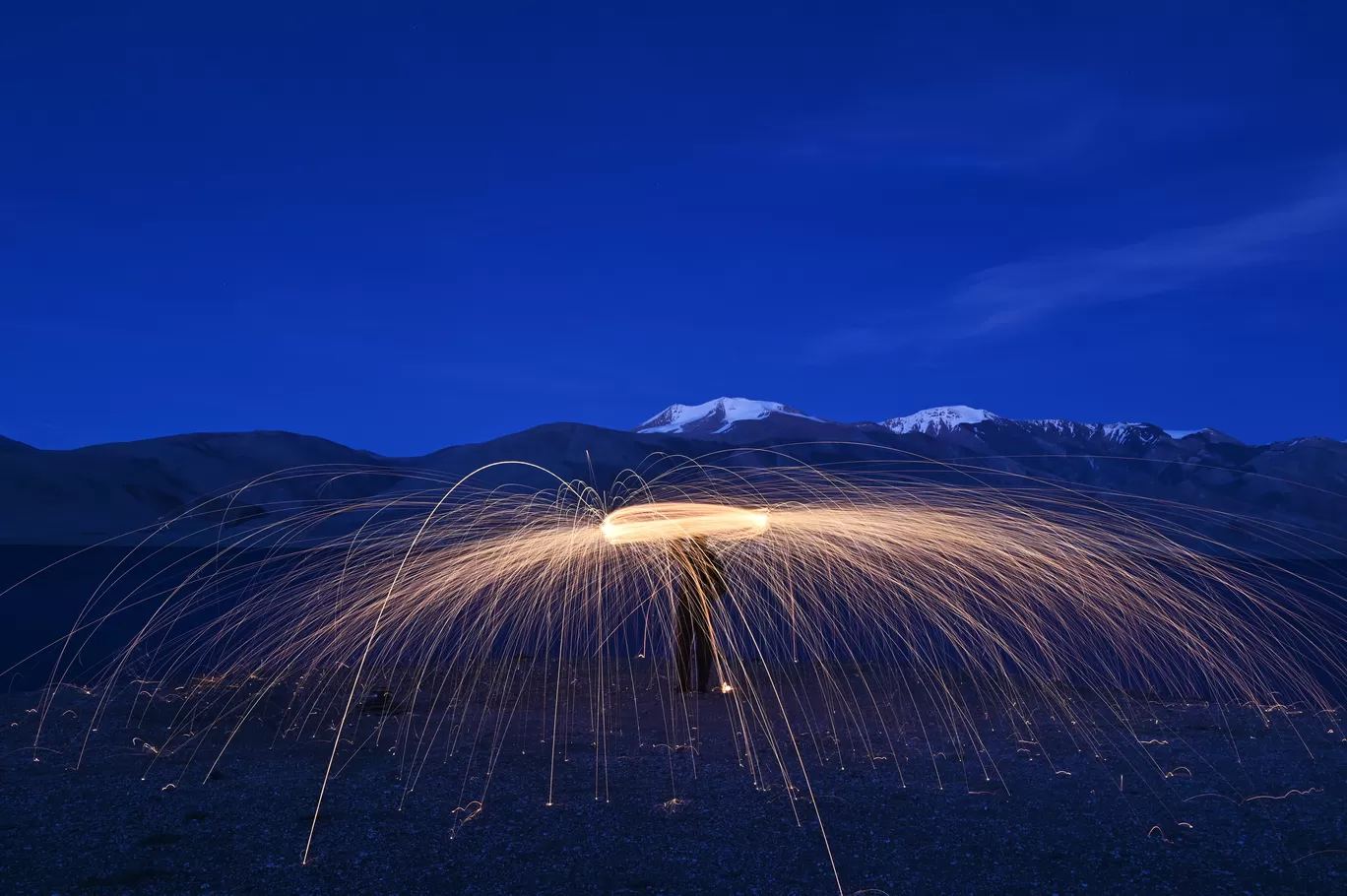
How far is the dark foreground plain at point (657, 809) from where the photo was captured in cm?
549

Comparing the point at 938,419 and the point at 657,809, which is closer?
the point at 657,809

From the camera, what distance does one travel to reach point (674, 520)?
873cm

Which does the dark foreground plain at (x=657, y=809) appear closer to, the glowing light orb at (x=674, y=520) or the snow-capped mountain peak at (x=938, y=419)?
the glowing light orb at (x=674, y=520)

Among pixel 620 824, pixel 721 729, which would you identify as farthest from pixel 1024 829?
pixel 721 729

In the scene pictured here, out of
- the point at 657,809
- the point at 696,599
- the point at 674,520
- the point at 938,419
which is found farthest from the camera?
the point at 938,419

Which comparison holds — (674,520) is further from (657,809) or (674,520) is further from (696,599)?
(657,809)

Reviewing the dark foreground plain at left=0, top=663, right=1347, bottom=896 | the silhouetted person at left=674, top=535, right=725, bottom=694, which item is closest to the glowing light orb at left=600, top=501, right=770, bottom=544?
the silhouetted person at left=674, top=535, right=725, bottom=694

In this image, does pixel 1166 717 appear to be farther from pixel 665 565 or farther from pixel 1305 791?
pixel 665 565

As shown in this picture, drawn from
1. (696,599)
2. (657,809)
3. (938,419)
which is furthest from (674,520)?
(938,419)

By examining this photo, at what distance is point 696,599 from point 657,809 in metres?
4.06

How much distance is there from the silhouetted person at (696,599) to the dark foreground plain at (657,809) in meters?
1.19

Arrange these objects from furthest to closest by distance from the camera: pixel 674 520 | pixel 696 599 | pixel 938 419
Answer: pixel 938 419 → pixel 696 599 → pixel 674 520

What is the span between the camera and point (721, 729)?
9.31 m

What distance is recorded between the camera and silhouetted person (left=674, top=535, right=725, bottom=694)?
10.2m
